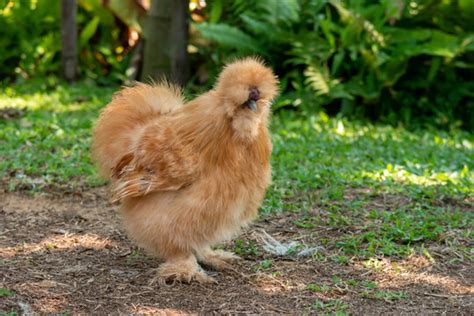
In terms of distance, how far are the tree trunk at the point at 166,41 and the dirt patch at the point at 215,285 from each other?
428 centimetres

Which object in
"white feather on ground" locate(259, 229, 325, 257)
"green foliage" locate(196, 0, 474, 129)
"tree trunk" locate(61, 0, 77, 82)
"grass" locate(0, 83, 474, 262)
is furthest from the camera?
"tree trunk" locate(61, 0, 77, 82)

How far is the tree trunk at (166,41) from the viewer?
9.66 metres

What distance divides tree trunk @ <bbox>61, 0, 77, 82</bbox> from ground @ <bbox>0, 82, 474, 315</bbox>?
7.79ft

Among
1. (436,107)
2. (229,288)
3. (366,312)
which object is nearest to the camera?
(366,312)

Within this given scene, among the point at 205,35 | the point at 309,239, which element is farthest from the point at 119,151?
the point at 205,35

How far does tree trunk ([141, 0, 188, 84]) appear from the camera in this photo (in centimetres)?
966

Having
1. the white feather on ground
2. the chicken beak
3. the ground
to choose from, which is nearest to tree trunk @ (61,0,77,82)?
the ground

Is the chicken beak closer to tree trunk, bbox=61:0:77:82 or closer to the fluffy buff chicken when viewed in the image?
the fluffy buff chicken

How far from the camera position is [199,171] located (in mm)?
4488

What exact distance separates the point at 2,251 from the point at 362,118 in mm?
5617

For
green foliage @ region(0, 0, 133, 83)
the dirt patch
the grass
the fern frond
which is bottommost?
the dirt patch

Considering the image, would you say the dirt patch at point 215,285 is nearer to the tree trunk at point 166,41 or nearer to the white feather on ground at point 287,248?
the white feather on ground at point 287,248

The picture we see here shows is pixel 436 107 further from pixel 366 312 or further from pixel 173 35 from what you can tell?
pixel 366 312

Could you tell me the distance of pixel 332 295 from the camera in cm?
465
